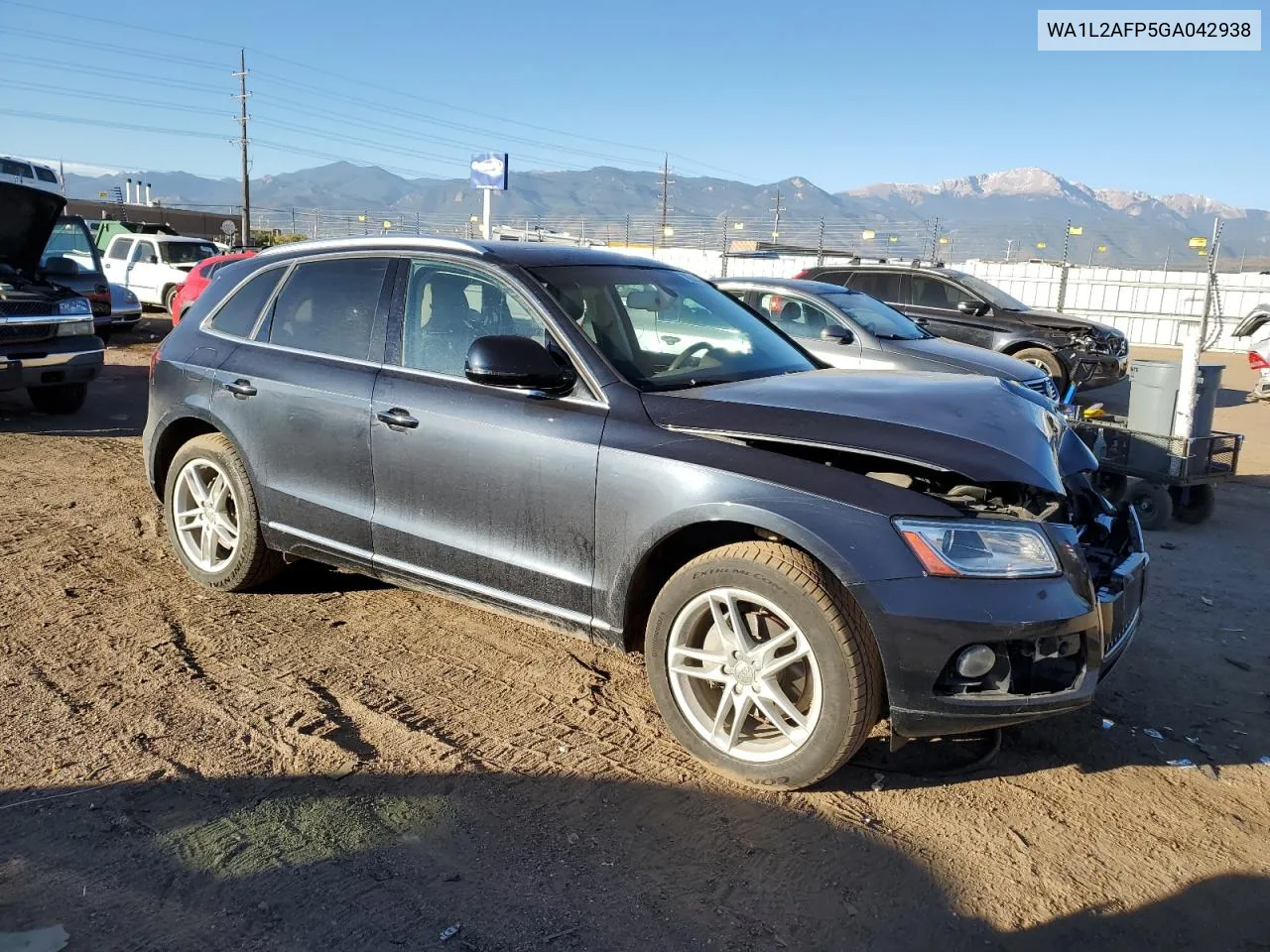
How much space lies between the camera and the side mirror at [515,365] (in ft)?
11.7

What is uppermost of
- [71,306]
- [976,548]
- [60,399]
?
[71,306]

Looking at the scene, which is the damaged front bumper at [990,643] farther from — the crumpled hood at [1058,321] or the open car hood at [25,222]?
the crumpled hood at [1058,321]

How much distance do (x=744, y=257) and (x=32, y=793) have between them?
82.5 feet

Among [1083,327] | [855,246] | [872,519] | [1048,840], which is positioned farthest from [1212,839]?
[855,246]

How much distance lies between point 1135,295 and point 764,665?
23.3 m

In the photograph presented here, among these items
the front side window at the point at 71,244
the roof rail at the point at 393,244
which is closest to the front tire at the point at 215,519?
the roof rail at the point at 393,244

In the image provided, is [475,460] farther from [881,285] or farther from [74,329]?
[881,285]

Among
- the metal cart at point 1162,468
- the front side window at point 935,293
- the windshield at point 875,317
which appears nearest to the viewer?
the metal cart at point 1162,468

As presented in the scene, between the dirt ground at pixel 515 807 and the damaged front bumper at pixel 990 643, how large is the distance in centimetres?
39

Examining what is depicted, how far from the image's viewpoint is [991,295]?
14164mm

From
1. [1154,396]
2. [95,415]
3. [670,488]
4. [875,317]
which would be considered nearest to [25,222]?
[95,415]

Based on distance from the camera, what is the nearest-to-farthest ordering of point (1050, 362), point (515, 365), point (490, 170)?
point (515, 365) → point (1050, 362) → point (490, 170)

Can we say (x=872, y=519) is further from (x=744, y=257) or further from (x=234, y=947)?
(x=744, y=257)

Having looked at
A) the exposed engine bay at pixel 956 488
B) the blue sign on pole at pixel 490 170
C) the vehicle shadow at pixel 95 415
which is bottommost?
the vehicle shadow at pixel 95 415
